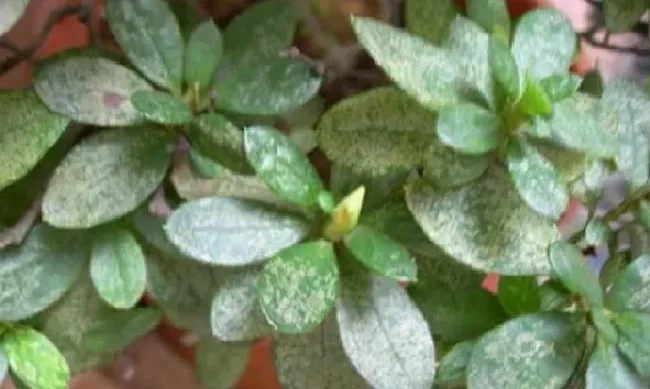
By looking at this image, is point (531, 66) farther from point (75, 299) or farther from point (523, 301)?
point (75, 299)

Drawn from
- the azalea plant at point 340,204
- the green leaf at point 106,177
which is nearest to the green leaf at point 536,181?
the azalea plant at point 340,204

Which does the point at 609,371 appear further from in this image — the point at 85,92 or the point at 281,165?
the point at 85,92

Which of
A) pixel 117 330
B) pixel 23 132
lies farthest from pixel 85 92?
pixel 117 330

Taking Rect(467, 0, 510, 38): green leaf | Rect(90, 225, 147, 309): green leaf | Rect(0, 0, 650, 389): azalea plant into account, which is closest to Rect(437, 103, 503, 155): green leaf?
Rect(0, 0, 650, 389): azalea plant

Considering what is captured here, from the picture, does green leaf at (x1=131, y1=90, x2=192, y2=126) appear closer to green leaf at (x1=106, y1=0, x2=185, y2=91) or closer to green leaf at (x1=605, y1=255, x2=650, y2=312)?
green leaf at (x1=106, y1=0, x2=185, y2=91)

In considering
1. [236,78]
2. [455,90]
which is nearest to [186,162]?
[236,78]

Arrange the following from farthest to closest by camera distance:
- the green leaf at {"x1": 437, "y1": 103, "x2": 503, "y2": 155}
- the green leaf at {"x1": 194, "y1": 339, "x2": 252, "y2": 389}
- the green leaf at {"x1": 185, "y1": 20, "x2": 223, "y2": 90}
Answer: the green leaf at {"x1": 194, "y1": 339, "x2": 252, "y2": 389}
the green leaf at {"x1": 185, "y1": 20, "x2": 223, "y2": 90}
the green leaf at {"x1": 437, "y1": 103, "x2": 503, "y2": 155}

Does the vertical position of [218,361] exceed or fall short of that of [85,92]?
it falls short
